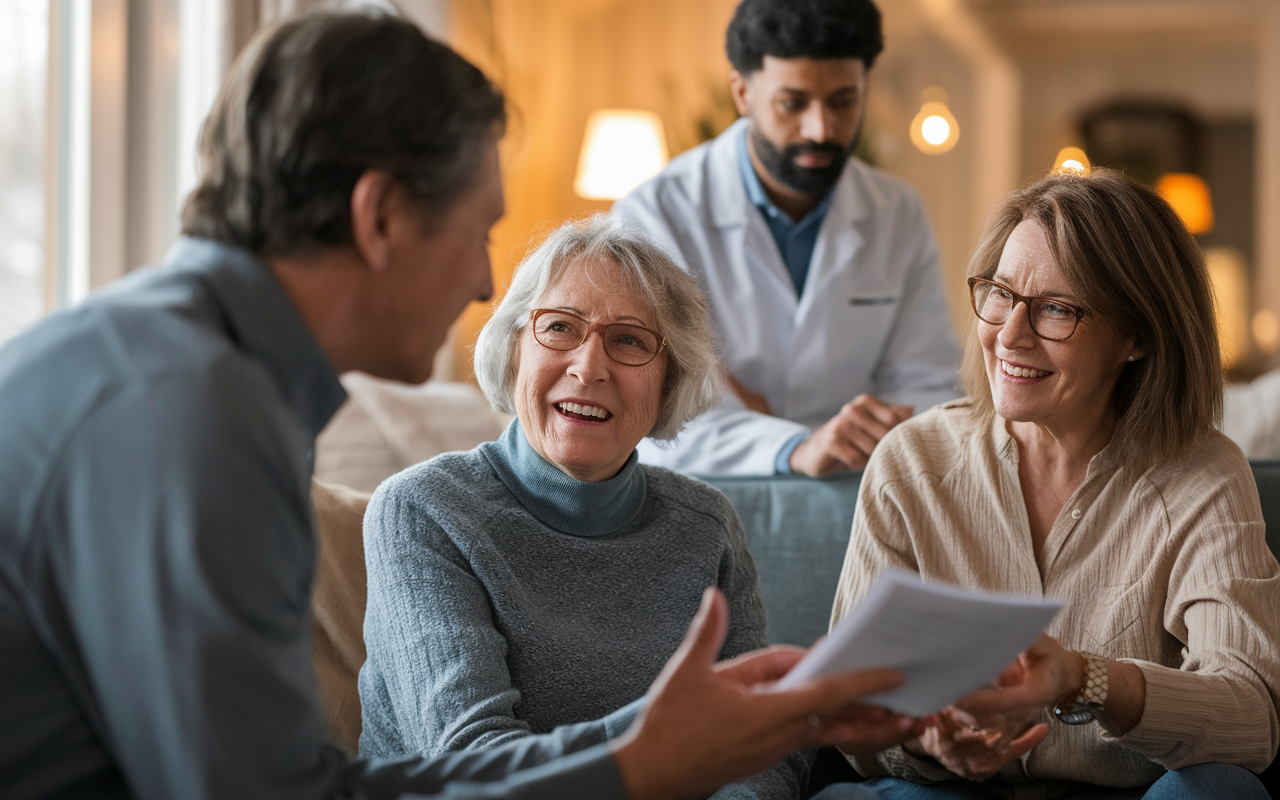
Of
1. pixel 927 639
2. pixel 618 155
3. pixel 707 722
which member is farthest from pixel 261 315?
pixel 618 155

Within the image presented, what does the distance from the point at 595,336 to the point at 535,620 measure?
1.25 ft

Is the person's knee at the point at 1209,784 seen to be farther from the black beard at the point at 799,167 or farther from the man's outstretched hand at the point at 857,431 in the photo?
the black beard at the point at 799,167

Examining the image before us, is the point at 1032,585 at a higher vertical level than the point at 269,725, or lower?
lower

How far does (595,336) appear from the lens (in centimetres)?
156

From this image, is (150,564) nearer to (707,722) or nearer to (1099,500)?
(707,722)

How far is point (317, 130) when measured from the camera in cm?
88

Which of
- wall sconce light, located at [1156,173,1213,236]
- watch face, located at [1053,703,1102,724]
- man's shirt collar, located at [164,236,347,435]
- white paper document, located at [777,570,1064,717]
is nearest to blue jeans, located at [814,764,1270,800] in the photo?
watch face, located at [1053,703,1102,724]

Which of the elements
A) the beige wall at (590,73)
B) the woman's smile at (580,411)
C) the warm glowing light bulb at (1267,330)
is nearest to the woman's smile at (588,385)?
the woman's smile at (580,411)

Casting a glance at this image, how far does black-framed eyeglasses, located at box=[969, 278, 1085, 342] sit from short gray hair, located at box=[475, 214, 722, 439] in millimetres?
398

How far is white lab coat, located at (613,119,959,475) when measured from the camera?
8.39 feet

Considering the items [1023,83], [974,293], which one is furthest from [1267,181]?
[974,293]

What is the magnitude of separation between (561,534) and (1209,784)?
2.72ft

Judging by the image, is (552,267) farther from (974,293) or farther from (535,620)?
(974,293)

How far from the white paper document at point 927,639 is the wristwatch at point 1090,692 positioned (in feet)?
1.03
